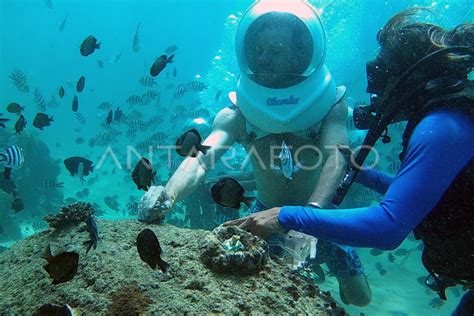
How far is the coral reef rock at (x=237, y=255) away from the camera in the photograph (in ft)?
7.63

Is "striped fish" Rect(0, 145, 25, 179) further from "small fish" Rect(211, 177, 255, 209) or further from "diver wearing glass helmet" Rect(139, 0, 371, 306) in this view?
"small fish" Rect(211, 177, 255, 209)

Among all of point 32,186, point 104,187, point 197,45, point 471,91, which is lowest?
point 104,187

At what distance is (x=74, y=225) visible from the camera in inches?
129

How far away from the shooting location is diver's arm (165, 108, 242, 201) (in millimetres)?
3637

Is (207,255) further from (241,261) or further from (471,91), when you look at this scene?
(471,91)

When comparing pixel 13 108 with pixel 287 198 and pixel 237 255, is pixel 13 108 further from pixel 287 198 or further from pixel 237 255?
pixel 237 255

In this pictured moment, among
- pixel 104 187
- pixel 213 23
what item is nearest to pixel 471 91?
pixel 104 187

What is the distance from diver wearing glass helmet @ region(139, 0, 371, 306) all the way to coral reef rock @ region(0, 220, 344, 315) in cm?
100

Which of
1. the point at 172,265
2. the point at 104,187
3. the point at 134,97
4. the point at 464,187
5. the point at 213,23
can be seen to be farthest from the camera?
the point at 213,23

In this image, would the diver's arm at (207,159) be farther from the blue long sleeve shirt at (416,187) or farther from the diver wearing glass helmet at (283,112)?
the blue long sleeve shirt at (416,187)

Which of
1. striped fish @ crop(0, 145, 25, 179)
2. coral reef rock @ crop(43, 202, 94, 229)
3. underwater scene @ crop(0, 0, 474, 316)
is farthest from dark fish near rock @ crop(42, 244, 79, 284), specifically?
striped fish @ crop(0, 145, 25, 179)

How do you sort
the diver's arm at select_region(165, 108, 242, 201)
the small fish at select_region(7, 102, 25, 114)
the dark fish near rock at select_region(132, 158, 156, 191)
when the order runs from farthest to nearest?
the small fish at select_region(7, 102, 25, 114) < the diver's arm at select_region(165, 108, 242, 201) < the dark fish near rock at select_region(132, 158, 156, 191)

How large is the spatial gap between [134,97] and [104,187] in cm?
1281

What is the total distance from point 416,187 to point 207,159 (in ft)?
8.25
